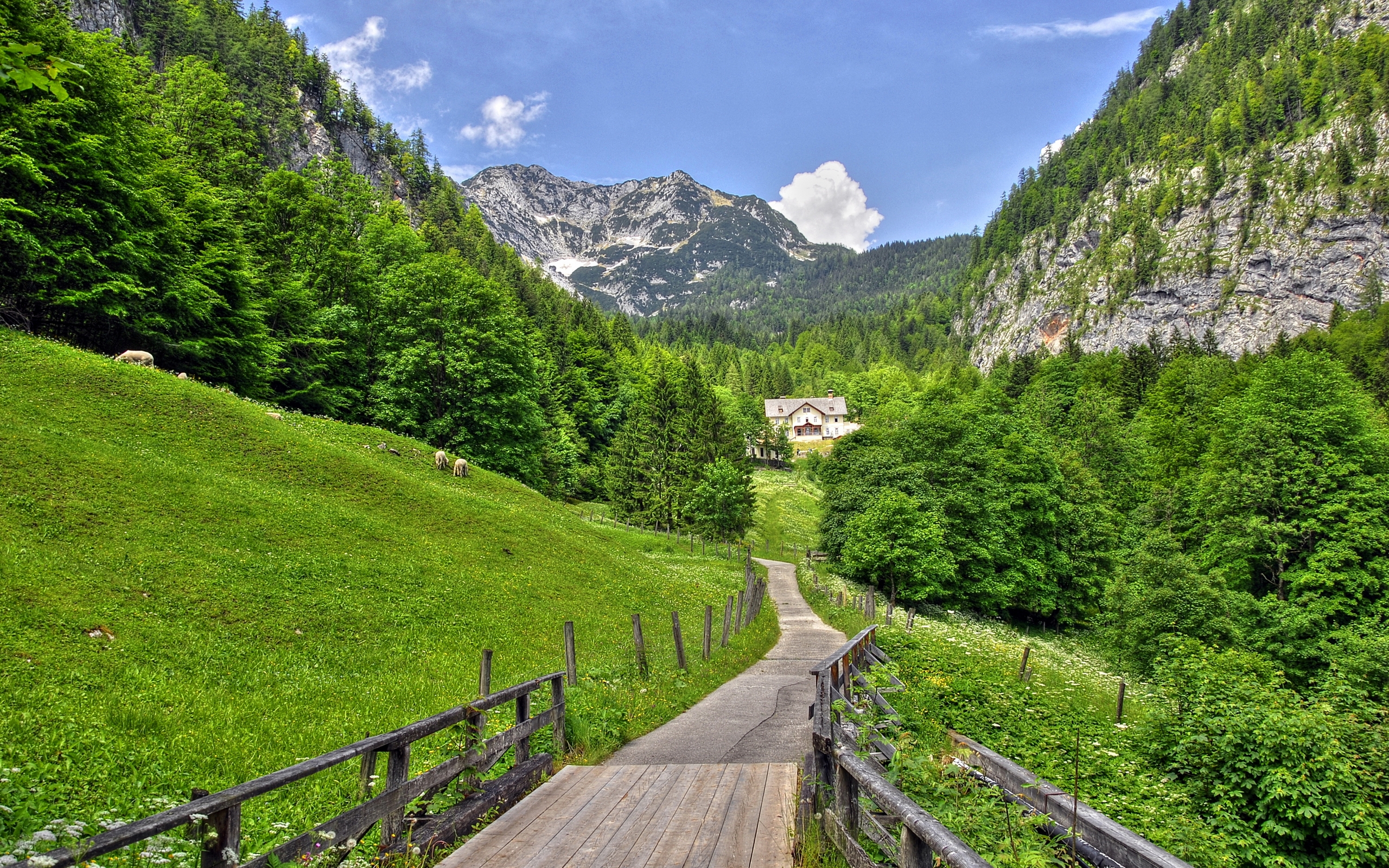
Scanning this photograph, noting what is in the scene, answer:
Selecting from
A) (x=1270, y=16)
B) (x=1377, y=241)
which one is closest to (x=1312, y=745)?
(x=1377, y=241)

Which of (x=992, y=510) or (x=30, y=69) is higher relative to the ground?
(x=30, y=69)

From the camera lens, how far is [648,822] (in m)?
6.33

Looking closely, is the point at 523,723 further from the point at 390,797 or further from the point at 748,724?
the point at 748,724

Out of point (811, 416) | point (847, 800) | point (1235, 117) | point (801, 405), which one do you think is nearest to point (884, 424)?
point (801, 405)

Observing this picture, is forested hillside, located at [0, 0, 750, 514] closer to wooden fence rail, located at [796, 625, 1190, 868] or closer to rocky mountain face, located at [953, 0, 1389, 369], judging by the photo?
wooden fence rail, located at [796, 625, 1190, 868]

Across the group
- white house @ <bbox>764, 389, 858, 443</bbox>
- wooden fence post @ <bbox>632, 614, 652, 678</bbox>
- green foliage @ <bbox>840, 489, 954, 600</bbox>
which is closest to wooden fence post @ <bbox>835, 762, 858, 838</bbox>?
wooden fence post @ <bbox>632, 614, 652, 678</bbox>

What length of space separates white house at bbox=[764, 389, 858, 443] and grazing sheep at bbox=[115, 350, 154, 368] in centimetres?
11648

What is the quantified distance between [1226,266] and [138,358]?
169 m

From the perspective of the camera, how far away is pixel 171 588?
1301 centimetres

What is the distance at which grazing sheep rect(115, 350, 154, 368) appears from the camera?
2614 centimetres

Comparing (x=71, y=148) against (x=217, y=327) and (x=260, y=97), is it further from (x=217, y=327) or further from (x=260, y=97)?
(x=260, y=97)

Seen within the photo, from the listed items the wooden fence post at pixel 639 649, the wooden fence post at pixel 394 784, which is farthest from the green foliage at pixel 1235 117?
the wooden fence post at pixel 394 784

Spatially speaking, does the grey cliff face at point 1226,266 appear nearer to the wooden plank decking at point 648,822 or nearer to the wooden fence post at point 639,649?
the wooden fence post at point 639,649

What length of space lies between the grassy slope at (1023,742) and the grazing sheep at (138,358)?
30620mm
